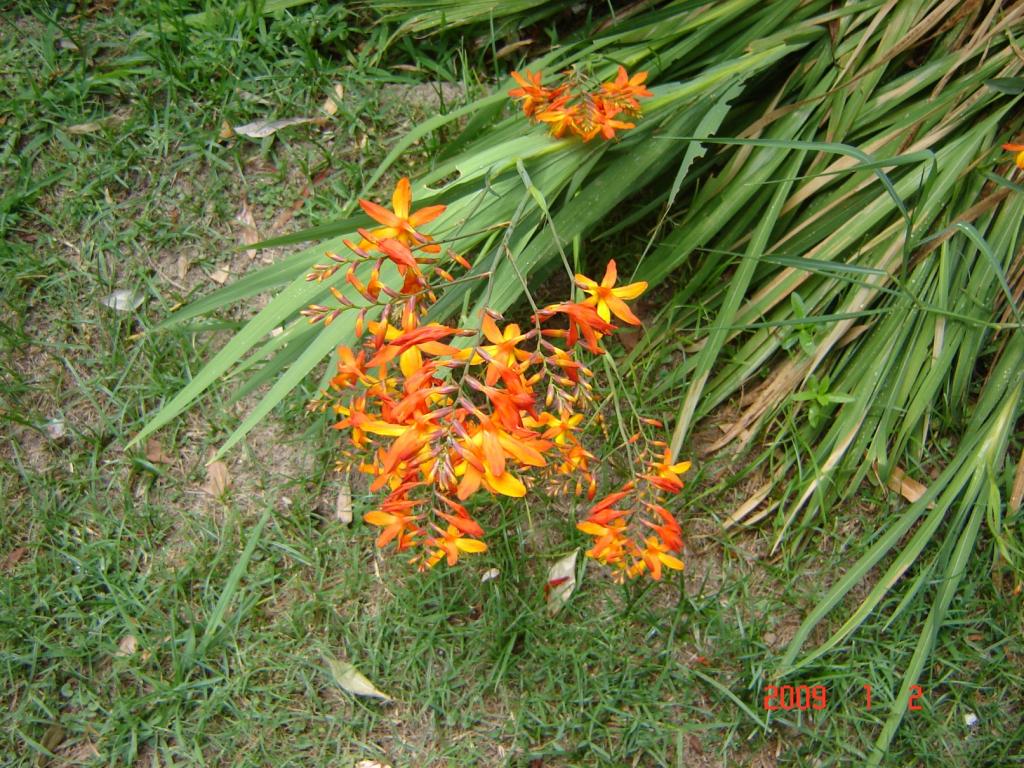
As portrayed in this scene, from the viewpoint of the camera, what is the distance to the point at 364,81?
97.2 inches

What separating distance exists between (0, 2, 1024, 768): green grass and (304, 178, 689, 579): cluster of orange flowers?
347 mm

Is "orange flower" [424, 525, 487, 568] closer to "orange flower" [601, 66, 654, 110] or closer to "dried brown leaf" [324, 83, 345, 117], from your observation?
"orange flower" [601, 66, 654, 110]

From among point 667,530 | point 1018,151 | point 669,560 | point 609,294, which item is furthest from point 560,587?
point 1018,151

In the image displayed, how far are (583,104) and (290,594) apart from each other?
4.41 ft

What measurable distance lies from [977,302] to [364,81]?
1706mm

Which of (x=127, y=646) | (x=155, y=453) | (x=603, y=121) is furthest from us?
(x=155, y=453)

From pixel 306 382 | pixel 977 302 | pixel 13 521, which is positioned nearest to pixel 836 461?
pixel 977 302

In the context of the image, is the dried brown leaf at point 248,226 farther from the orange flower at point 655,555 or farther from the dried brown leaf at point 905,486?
the dried brown leaf at point 905,486

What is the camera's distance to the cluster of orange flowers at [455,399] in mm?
1291

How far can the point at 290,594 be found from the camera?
2160 millimetres

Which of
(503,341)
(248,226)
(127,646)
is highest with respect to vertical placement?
(503,341)

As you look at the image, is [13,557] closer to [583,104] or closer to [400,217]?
[400,217]
